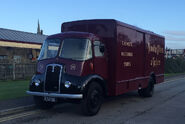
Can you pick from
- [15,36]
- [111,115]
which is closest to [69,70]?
Result: [111,115]

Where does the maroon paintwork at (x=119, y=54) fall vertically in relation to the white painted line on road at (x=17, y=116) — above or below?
above

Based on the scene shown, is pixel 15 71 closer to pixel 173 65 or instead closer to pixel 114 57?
pixel 114 57

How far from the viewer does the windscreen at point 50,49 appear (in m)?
8.16

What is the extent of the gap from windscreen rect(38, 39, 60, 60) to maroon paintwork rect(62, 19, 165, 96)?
118 centimetres

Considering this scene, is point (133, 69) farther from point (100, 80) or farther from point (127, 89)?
point (100, 80)

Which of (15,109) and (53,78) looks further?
(15,109)

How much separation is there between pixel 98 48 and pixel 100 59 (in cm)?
39

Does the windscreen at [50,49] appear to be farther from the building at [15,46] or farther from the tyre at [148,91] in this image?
the building at [15,46]

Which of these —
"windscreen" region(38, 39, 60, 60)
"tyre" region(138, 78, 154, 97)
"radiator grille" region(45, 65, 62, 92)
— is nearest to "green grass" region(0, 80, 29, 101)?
"windscreen" region(38, 39, 60, 60)

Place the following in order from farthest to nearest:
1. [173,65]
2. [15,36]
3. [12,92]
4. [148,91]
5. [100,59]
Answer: [173,65] < [15,36] < [148,91] < [12,92] < [100,59]

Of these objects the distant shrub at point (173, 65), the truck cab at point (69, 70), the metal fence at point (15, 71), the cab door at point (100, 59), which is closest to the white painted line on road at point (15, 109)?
the truck cab at point (69, 70)

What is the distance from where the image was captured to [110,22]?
9.00m

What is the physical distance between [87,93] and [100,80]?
0.85m

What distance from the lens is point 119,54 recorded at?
920 centimetres
